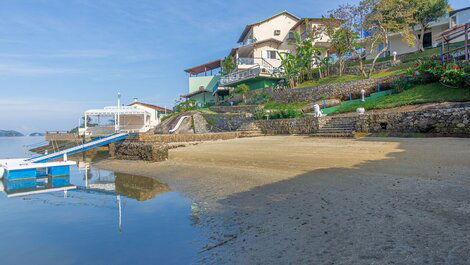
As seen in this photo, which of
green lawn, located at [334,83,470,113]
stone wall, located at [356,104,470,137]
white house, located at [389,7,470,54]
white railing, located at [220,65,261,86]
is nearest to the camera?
stone wall, located at [356,104,470,137]

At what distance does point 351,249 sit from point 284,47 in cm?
5004

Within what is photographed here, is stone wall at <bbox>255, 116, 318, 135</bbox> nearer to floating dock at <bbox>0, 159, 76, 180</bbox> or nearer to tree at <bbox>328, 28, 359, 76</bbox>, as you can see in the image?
tree at <bbox>328, 28, 359, 76</bbox>

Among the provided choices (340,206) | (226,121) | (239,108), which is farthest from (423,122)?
(239,108)

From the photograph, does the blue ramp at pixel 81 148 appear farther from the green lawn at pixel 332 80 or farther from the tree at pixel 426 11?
the tree at pixel 426 11

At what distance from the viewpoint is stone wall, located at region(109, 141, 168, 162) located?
636 inches

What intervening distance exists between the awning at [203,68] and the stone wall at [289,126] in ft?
115

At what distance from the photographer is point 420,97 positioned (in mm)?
19031

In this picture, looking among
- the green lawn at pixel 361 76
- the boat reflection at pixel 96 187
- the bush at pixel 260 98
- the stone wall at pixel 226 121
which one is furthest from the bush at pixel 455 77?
the bush at pixel 260 98

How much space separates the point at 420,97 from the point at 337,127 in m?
5.24

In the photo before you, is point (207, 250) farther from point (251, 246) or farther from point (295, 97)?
point (295, 97)

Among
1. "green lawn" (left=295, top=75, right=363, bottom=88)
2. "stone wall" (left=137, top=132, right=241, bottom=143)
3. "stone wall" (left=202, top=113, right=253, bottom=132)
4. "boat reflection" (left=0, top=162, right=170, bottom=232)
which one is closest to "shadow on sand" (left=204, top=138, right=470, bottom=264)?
"boat reflection" (left=0, top=162, right=170, bottom=232)

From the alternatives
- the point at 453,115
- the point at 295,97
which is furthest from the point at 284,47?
the point at 453,115

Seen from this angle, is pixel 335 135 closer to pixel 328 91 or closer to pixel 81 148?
pixel 328 91

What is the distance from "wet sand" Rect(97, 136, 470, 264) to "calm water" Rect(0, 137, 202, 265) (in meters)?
0.56
